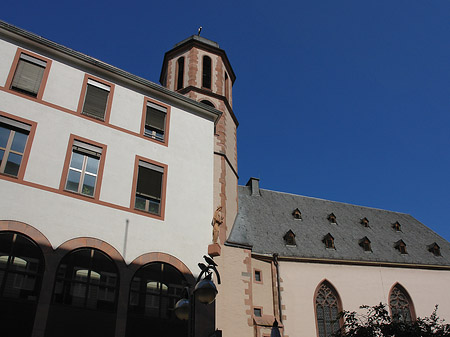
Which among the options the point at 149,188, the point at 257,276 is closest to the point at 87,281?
the point at 149,188

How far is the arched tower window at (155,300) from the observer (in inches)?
430

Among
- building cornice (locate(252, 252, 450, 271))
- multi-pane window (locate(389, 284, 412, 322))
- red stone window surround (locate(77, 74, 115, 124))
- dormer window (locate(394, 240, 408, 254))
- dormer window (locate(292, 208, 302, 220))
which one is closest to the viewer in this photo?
red stone window surround (locate(77, 74, 115, 124))

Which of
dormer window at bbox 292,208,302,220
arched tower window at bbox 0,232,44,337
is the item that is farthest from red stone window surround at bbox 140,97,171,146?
dormer window at bbox 292,208,302,220

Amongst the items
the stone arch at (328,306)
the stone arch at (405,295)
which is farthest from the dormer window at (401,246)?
the stone arch at (328,306)

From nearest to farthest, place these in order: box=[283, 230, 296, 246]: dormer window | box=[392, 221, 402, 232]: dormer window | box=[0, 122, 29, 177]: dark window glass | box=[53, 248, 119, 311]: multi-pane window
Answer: box=[53, 248, 119, 311]: multi-pane window
box=[0, 122, 29, 177]: dark window glass
box=[283, 230, 296, 246]: dormer window
box=[392, 221, 402, 232]: dormer window

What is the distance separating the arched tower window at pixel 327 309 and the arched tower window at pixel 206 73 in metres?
12.7

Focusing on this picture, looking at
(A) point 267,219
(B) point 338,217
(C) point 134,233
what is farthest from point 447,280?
(C) point 134,233

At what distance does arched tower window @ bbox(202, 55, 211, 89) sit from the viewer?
23.7 metres

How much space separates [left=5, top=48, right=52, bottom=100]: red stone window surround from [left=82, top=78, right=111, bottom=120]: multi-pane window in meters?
1.28

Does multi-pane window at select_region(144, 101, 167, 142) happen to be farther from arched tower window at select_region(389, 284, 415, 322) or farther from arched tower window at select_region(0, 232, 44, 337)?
arched tower window at select_region(389, 284, 415, 322)

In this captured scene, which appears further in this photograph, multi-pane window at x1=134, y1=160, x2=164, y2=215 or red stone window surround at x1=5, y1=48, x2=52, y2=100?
multi-pane window at x1=134, y1=160, x2=164, y2=215

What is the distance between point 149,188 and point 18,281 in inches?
180

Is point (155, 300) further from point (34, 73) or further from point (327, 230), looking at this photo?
point (327, 230)

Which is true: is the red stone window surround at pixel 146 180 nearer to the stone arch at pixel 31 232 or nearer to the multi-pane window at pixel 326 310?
the stone arch at pixel 31 232
